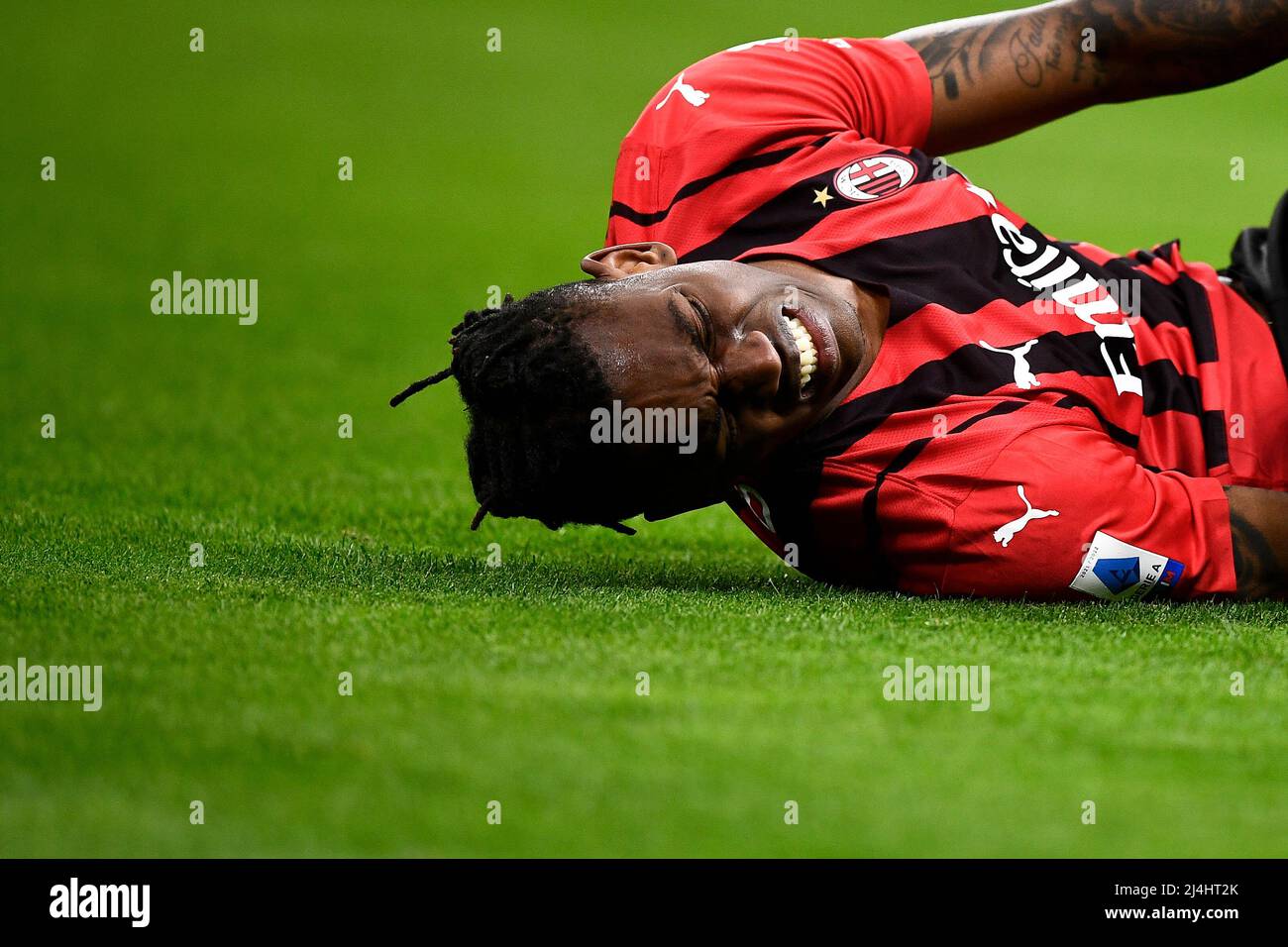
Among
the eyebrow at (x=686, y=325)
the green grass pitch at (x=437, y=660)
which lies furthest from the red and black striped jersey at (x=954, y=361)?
the eyebrow at (x=686, y=325)

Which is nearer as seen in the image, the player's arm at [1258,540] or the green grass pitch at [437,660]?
the green grass pitch at [437,660]

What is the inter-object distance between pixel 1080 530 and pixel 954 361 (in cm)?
37

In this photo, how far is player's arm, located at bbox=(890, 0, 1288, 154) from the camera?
9.46 ft

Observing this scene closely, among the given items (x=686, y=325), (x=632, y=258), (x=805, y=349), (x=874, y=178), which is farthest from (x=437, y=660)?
(x=874, y=178)

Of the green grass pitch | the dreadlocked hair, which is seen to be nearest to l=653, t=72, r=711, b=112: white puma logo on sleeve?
the dreadlocked hair

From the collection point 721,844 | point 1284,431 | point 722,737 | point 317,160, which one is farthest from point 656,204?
point 317,160

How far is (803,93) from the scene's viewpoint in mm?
2857

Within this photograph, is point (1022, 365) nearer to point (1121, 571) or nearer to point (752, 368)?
point (1121, 571)

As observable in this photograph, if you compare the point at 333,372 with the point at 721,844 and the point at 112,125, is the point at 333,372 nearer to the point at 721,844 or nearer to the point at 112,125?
the point at 721,844

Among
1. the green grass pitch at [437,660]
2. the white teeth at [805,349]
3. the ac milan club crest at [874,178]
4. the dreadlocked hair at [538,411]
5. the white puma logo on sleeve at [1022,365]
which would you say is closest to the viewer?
the green grass pitch at [437,660]

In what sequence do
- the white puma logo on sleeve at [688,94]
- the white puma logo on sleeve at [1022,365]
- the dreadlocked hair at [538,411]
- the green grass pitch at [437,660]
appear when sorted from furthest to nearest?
the white puma logo on sleeve at [688,94], the white puma logo on sleeve at [1022,365], the dreadlocked hair at [538,411], the green grass pitch at [437,660]

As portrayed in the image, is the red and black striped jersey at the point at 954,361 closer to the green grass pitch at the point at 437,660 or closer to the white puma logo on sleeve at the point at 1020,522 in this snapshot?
the white puma logo on sleeve at the point at 1020,522

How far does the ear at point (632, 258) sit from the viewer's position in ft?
8.46

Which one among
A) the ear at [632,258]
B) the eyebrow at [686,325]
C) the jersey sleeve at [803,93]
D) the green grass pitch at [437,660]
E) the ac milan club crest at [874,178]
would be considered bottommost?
the green grass pitch at [437,660]
